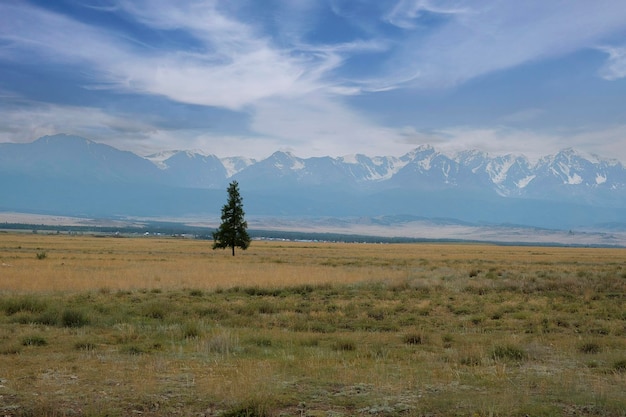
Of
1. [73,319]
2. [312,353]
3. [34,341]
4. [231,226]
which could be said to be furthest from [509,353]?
[231,226]

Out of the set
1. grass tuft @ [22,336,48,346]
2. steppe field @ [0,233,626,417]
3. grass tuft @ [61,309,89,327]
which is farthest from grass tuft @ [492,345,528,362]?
grass tuft @ [61,309,89,327]

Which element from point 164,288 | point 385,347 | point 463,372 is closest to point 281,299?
point 164,288

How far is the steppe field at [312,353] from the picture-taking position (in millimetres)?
9516

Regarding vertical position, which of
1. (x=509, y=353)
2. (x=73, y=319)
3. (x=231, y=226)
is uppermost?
(x=231, y=226)

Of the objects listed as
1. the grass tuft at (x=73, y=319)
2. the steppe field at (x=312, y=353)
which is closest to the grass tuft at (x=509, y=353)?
the steppe field at (x=312, y=353)

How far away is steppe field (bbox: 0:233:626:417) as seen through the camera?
9.52 metres

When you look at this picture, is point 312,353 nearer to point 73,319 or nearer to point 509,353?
A: point 509,353

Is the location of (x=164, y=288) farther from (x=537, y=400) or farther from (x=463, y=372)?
(x=537, y=400)

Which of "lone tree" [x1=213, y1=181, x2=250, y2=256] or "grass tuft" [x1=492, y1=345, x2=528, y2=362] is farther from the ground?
"lone tree" [x1=213, y1=181, x2=250, y2=256]

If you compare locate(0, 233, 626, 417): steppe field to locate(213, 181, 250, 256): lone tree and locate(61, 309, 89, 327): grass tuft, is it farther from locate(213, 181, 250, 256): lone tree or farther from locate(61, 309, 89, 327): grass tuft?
locate(213, 181, 250, 256): lone tree

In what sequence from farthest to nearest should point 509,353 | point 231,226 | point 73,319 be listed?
point 231,226 < point 73,319 < point 509,353

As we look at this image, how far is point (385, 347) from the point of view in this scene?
15.0 metres

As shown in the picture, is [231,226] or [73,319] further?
[231,226]

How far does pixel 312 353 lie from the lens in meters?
13.9
